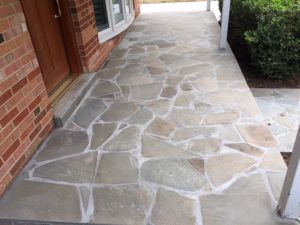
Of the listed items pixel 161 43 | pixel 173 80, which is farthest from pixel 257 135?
pixel 161 43

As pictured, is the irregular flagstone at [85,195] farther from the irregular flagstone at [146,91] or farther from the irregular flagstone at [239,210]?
the irregular flagstone at [146,91]

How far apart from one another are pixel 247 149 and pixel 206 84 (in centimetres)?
134

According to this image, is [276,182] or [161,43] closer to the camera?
[276,182]

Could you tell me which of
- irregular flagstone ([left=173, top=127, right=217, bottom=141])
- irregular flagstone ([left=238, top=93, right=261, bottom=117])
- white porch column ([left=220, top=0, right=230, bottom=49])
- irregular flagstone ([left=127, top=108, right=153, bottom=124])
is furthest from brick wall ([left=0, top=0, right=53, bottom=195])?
white porch column ([left=220, top=0, right=230, bottom=49])

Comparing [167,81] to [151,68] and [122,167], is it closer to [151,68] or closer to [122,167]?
[151,68]

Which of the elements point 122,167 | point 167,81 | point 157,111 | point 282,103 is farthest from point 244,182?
point 167,81

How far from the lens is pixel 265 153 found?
2.18 metres

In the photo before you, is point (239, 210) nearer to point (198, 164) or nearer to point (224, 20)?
point (198, 164)

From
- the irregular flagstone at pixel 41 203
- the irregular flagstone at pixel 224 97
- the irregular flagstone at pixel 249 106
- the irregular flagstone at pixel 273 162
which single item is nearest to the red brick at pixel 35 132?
the irregular flagstone at pixel 41 203

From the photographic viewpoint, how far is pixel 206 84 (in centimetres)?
340

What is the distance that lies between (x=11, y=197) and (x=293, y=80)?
3575mm

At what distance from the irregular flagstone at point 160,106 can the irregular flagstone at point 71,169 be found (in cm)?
87

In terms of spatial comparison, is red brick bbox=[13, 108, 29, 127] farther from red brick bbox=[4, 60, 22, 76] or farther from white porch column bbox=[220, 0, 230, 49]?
white porch column bbox=[220, 0, 230, 49]

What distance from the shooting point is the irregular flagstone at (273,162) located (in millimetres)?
2041
